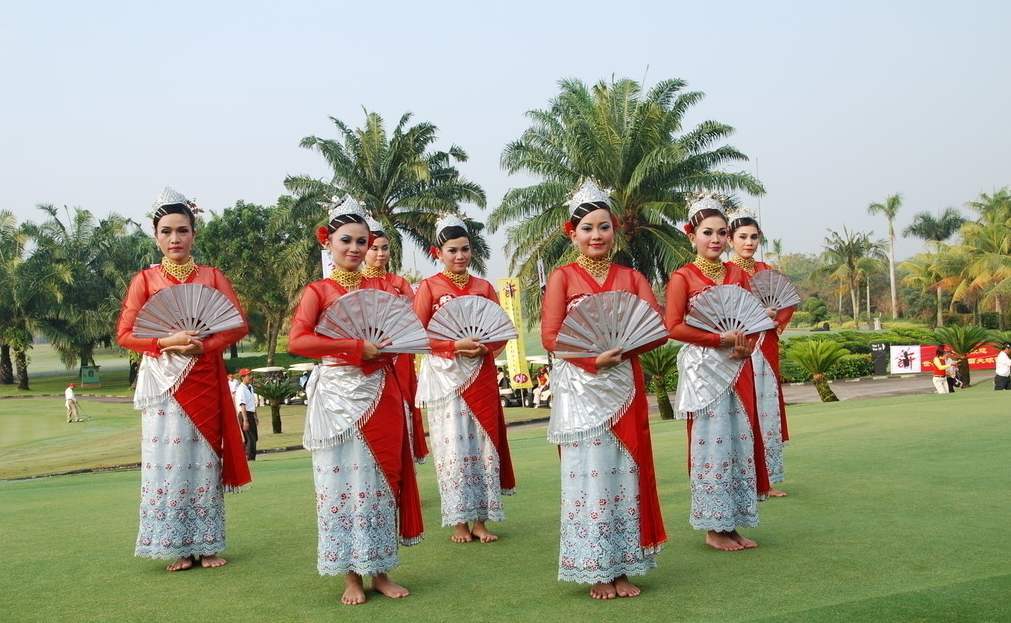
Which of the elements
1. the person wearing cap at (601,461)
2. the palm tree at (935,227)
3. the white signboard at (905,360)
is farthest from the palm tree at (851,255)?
the person wearing cap at (601,461)

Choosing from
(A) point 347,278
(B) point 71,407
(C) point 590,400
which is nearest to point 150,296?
(A) point 347,278

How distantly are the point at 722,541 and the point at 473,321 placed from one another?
2204 millimetres

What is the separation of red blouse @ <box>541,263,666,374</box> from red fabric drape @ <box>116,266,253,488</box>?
1.97 metres

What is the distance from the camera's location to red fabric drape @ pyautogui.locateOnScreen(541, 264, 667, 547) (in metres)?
4.77

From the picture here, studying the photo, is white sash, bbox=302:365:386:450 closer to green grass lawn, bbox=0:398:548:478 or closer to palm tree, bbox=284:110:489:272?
green grass lawn, bbox=0:398:548:478

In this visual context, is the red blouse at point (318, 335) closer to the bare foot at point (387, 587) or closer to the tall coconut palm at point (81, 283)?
the bare foot at point (387, 587)

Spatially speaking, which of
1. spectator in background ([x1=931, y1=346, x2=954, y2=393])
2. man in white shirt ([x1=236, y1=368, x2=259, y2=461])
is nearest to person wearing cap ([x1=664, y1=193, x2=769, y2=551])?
man in white shirt ([x1=236, y1=368, x2=259, y2=461])

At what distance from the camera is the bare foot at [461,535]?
6.28 meters

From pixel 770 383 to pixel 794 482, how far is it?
83 cm

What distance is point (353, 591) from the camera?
479 cm

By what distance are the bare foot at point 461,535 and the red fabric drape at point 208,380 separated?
143 centimetres

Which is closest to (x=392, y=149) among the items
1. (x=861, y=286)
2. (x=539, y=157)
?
(x=539, y=157)

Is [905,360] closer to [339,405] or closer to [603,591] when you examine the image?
[603,591]

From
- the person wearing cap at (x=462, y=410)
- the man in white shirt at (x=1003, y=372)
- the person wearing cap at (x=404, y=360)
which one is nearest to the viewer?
the person wearing cap at (x=462, y=410)
